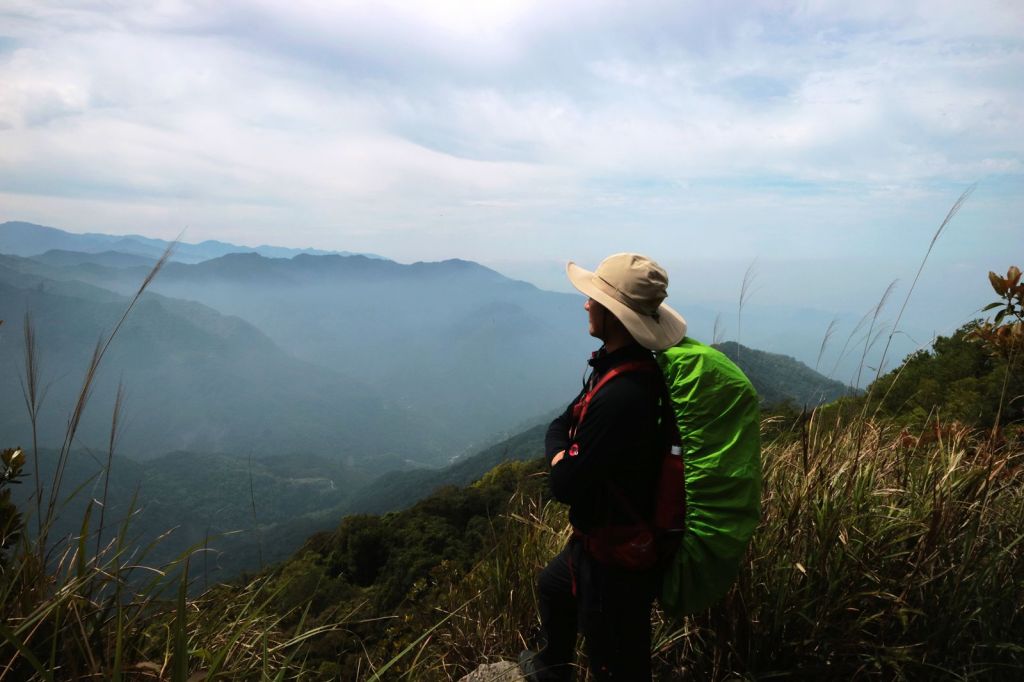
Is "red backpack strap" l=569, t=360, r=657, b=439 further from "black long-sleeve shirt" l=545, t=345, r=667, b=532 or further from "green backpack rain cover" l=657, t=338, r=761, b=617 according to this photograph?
"green backpack rain cover" l=657, t=338, r=761, b=617

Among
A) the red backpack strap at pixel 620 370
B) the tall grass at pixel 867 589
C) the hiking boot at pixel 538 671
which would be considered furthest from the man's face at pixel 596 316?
the hiking boot at pixel 538 671

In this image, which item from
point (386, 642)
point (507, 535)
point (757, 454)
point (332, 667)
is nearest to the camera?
point (757, 454)

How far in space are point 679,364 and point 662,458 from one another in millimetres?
336

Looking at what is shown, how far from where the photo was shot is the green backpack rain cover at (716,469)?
5.73ft

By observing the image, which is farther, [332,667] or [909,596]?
[332,667]

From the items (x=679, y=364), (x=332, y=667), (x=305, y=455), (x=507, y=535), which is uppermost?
(x=679, y=364)

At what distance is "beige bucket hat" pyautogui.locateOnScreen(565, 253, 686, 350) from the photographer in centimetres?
193

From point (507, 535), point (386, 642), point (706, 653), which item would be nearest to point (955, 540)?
point (706, 653)

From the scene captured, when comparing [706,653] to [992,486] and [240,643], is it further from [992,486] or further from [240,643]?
[240,643]

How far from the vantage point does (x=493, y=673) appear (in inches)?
99.0

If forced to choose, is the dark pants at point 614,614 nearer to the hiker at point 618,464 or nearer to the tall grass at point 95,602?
the hiker at point 618,464

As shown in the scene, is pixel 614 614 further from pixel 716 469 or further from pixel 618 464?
pixel 716 469

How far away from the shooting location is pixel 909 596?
2188 mm

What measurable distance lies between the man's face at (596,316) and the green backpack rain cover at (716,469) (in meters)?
0.40
